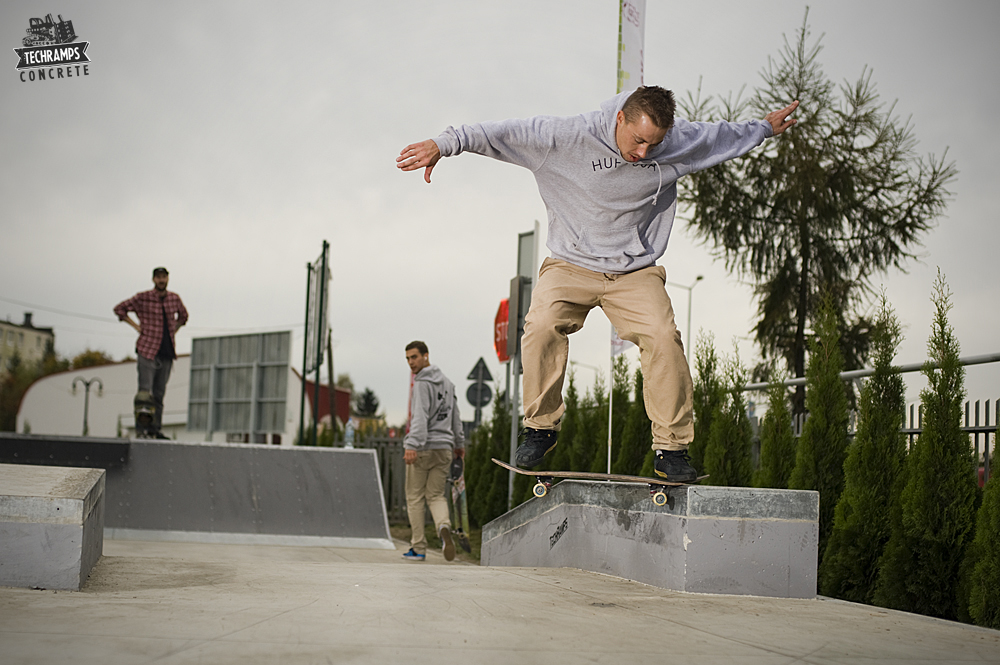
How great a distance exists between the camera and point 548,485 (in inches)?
198

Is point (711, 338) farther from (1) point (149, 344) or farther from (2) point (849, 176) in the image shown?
(2) point (849, 176)

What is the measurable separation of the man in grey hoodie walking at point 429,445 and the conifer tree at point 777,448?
119 inches

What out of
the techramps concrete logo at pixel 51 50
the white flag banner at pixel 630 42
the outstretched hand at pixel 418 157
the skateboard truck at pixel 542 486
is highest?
the techramps concrete logo at pixel 51 50

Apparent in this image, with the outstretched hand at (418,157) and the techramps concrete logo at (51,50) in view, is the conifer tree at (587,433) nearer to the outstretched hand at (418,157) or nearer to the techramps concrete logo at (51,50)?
the outstretched hand at (418,157)

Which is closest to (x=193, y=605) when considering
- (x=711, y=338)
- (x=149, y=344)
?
(x=711, y=338)

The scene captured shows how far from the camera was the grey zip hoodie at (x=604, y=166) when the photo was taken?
4.27m

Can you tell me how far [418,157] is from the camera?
4059 millimetres

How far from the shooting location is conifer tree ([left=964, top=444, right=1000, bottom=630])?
4.66 metres

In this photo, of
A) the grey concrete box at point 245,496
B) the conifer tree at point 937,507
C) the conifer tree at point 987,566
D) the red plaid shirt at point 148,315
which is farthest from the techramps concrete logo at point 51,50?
the conifer tree at point 987,566

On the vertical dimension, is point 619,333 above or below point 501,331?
below

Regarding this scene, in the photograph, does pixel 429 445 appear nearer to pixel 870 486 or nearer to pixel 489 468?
pixel 870 486

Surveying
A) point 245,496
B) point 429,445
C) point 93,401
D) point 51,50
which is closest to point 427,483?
point 429,445

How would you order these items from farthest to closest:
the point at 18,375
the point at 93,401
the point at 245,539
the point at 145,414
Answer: the point at 18,375 < the point at 93,401 < the point at 145,414 < the point at 245,539

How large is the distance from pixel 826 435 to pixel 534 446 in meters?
3.24
